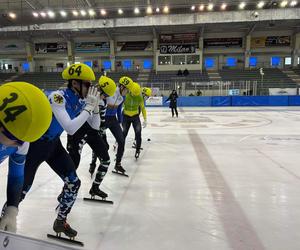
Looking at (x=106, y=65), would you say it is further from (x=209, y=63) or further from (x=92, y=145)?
(x=92, y=145)

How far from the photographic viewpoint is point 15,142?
122 centimetres

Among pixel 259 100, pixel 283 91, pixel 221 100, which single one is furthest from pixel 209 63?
pixel 259 100

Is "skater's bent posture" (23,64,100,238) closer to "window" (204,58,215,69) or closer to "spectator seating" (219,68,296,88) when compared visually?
"spectator seating" (219,68,296,88)

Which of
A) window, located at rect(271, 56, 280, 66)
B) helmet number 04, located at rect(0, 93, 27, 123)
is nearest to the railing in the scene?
window, located at rect(271, 56, 280, 66)

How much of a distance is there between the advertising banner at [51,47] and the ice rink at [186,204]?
29634 millimetres

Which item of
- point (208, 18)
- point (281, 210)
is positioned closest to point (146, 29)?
point (208, 18)

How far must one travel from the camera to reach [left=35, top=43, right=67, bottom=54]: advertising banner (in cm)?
3253

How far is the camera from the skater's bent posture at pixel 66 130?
7.29 feet

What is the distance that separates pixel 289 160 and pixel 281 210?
263cm

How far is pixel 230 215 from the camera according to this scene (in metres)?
2.99

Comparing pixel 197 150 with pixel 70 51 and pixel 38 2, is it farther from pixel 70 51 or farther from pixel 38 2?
pixel 70 51

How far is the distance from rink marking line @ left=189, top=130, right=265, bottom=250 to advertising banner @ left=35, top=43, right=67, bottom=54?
3133 cm

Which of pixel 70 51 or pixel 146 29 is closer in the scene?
pixel 146 29

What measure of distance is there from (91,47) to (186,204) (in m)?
31.3
